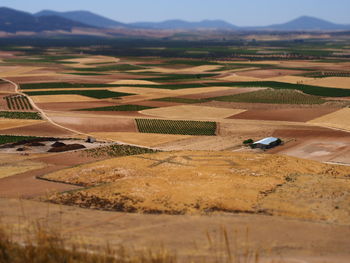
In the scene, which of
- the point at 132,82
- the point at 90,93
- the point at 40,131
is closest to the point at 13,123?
the point at 40,131

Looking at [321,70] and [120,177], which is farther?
[321,70]

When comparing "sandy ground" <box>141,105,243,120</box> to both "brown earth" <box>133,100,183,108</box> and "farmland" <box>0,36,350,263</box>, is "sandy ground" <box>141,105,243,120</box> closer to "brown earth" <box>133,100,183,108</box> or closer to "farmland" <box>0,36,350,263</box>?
"farmland" <box>0,36,350,263</box>

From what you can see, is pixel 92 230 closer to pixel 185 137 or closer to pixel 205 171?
pixel 205 171

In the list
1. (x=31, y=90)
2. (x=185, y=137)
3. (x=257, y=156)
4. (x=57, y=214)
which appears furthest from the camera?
(x=31, y=90)

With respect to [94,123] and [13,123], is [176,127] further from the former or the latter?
[13,123]

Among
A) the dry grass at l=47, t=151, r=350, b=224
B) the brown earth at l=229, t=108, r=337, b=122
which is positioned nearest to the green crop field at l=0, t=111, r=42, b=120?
the brown earth at l=229, t=108, r=337, b=122

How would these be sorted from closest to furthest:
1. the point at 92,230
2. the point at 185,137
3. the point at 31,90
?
the point at 92,230
the point at 185,137
the point at 31,90

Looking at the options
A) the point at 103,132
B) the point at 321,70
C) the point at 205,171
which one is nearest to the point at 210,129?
the point at 103,132
